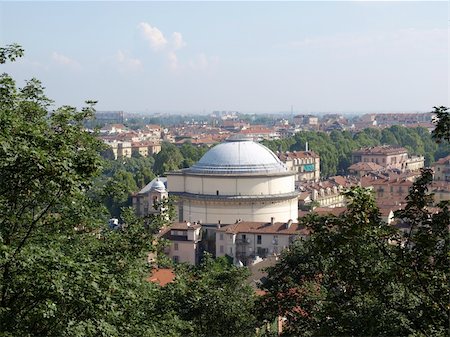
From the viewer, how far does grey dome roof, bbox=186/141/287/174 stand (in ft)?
125

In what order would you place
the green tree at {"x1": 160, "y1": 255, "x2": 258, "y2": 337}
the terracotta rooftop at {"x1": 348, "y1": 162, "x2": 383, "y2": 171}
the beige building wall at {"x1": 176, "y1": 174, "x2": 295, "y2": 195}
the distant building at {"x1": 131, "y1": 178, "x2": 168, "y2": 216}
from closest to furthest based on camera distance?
the green tree at {"x1": 160, "y1": 255, "x2": 258, "y2": 337}, the beige building wall at {"x1": 176, "y1": 174, "x2": 295, "y2": 195}, the distant building at {"x1": 131, "y1": 178, "x2": 168, "y2": 216}, the terracotta rooftop at {"x1": 348, "y1": 162, "x2": 383, "y2": 171}

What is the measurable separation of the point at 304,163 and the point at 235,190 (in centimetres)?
3818

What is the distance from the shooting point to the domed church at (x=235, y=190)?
122ft

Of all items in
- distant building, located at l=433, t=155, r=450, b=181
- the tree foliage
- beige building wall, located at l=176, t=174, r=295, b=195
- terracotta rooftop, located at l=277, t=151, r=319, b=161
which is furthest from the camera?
terracotta rooftop, located at l=277, t=151, r=319, b=161

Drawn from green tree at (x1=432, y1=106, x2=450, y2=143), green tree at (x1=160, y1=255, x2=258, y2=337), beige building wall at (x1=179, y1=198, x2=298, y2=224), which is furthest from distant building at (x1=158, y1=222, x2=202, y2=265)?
green tree at (x1=432, y1=106, x2=450, y2=143)

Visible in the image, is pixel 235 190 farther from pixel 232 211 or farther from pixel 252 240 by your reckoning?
Result: pixel 252 240

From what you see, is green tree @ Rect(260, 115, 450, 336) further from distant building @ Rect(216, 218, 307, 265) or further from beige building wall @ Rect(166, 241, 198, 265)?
beige building wall @ Rect(166, 241, 198, 265)

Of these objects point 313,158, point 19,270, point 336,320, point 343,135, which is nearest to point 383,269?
point 336,320

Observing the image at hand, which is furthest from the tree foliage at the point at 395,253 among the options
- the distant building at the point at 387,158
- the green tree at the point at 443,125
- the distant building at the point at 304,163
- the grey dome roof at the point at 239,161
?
the distant building at the point at 387,158

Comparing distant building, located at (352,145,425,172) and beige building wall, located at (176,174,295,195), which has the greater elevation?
beige building wall, located at (176,174,295,195)

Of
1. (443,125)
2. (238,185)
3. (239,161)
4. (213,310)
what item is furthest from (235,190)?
(443,125)

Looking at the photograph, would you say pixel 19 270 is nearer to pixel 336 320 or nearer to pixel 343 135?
pixel 336 320

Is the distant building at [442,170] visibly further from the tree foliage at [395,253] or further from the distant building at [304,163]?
the tree foliage at [395,253]

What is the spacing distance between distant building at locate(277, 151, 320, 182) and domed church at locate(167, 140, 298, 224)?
32987 mm
